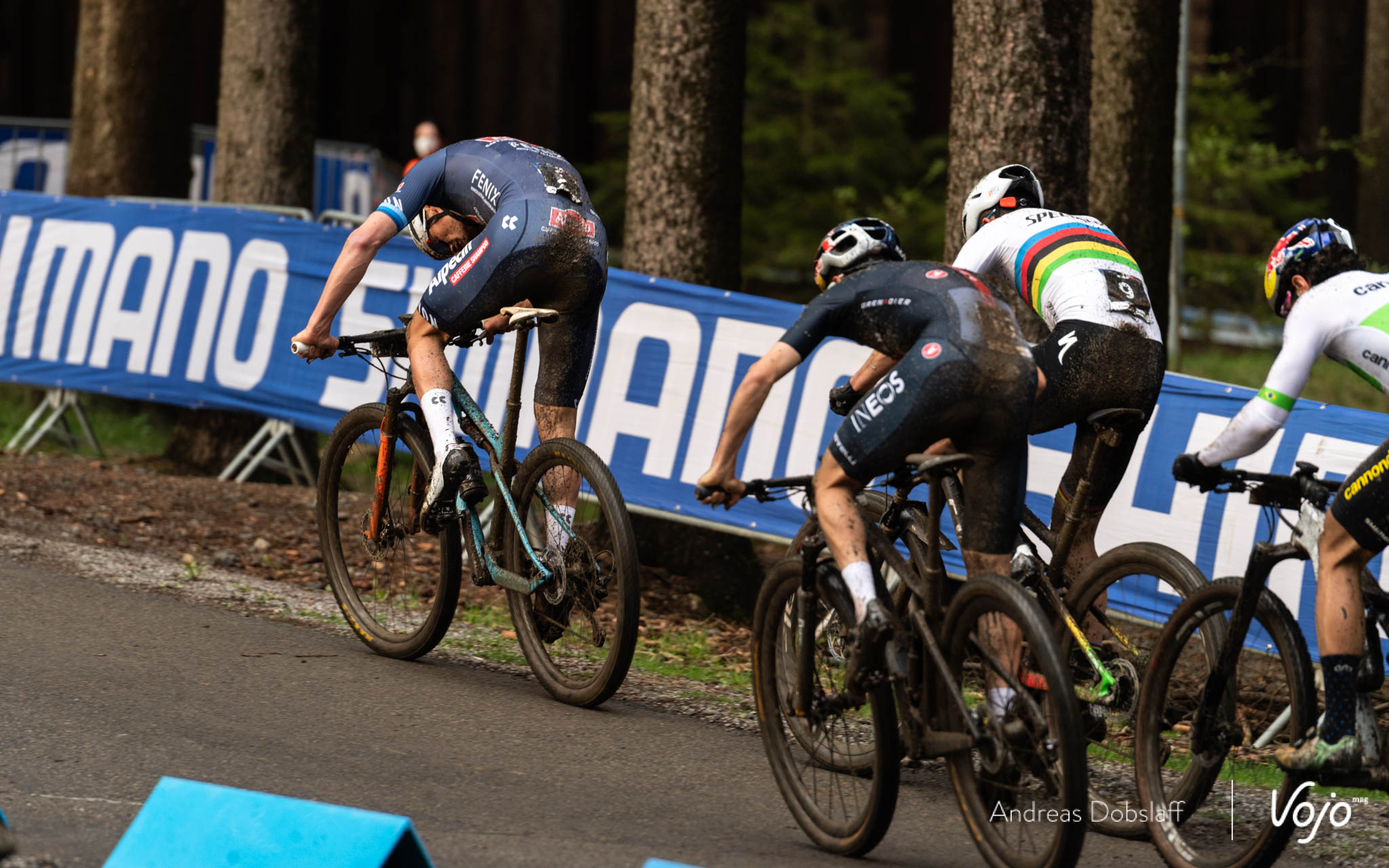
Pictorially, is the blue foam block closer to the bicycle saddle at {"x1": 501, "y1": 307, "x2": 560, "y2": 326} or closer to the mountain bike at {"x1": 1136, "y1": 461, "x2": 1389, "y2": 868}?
the mountain bike at {"x1": 1136, "y1": 461, "x2": 1389, "y2": 868}

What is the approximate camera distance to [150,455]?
38.8 feet

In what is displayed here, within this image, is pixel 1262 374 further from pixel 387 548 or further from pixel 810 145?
pixel 387 548

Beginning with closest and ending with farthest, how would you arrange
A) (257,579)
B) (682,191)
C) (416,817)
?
(416,817)
(257,579)
(682,191)

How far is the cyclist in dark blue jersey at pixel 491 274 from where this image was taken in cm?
600

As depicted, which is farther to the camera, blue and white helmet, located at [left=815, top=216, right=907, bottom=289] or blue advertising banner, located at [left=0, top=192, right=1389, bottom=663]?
blue advertising banner, located at [left=0, top=192, right=1389, bottom=663]

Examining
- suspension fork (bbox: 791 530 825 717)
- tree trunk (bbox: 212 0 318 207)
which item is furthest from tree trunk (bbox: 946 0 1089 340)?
tree trunk (bbox: 212 0 318 207)

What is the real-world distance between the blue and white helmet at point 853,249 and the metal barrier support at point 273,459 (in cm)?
624

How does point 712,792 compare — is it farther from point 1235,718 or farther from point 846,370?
point 846,370

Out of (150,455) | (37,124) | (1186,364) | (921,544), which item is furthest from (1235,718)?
(37,124)

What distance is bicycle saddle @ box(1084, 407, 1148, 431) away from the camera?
5.55 m

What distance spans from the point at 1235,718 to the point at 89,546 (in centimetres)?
599

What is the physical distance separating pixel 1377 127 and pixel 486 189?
52.0 ft

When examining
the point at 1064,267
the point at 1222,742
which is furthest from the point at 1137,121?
the point at 1222,742

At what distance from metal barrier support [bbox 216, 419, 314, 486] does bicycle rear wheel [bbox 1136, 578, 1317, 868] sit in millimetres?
6935
